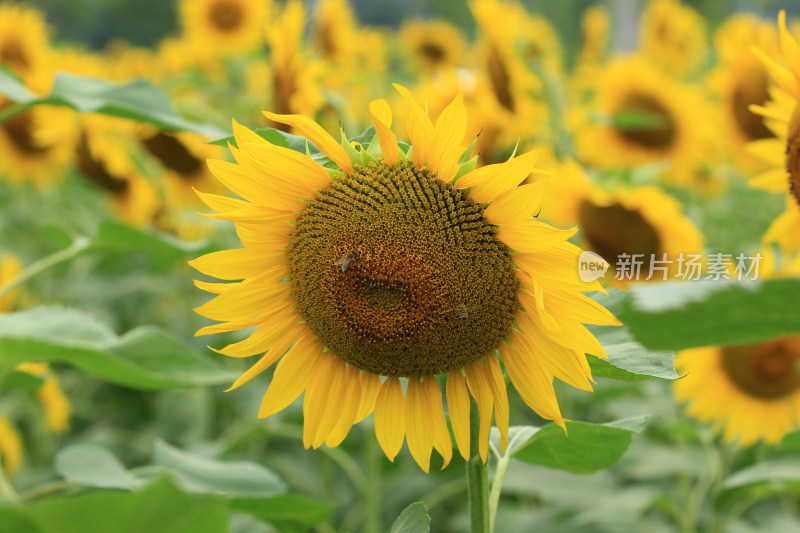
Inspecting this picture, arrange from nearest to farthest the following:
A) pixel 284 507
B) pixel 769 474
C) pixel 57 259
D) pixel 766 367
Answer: pixel 284 507, pixel 769 474, pixel 57 259, pixel 766 367

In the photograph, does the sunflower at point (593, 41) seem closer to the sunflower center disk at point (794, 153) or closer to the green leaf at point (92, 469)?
the sunflower center disk at point (794, 153)

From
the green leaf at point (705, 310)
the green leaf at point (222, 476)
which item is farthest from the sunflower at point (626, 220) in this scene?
the green leaf at point (705, 310)

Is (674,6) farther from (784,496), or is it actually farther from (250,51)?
(784,496)

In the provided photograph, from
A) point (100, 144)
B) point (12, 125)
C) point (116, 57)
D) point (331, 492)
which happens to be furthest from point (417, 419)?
point (116, 57)

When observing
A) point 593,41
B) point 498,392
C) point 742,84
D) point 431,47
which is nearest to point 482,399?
point 498,392

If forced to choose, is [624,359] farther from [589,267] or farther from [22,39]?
[22,39]

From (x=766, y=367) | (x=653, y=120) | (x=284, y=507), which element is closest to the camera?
(x=284, y=507)

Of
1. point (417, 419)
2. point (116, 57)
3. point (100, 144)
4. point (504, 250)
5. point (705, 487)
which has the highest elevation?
point (504, 250)
